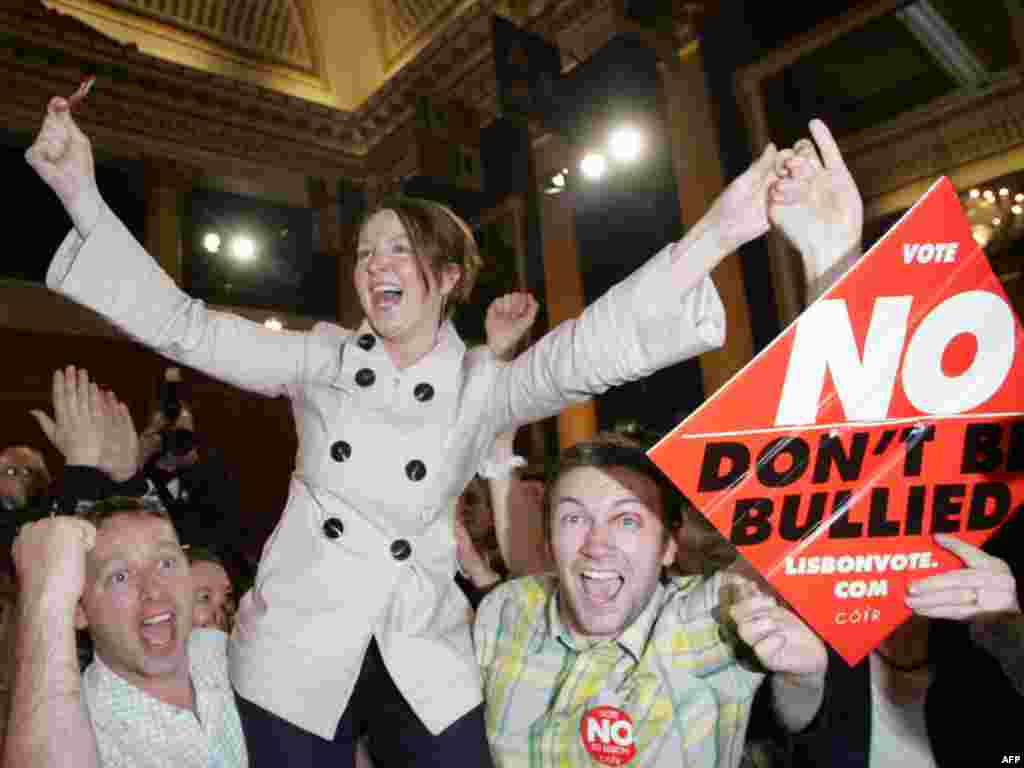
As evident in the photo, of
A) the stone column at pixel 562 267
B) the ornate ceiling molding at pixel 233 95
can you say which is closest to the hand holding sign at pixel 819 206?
the stone column at pixel 562 267

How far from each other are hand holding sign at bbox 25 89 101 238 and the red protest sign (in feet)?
3.48

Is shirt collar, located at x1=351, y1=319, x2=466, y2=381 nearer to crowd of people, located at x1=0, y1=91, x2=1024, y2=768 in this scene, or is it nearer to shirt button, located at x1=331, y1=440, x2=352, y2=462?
crowd of people, located at x1=0, y1=91, x2=1024, y2=768

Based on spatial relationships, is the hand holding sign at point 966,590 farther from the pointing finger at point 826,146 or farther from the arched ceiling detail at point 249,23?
the arched ceiling detail at point 249,23

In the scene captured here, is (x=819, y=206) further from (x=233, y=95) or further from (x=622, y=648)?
(x=233, y=95)

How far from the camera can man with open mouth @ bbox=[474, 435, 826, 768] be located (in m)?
1.42

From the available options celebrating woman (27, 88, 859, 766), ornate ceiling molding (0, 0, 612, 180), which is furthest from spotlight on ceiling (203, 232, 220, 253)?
celebrating woman (27, 88, 859, 766)

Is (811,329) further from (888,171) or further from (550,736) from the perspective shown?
(888,171)

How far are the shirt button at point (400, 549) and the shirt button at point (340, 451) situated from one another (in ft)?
0.59

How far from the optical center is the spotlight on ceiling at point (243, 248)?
8359 mm

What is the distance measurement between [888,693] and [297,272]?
841cm

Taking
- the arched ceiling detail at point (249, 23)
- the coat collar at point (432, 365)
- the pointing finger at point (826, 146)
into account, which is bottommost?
the coat collar at point (432, 365)

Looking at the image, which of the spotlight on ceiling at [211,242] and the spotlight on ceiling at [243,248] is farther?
the spotlight on ceiling at [243,248]

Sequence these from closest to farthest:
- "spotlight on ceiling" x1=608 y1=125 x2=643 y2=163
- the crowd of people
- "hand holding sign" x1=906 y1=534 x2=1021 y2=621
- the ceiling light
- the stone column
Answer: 1. "hand holding sign" x1=906 y1=534 x2=1021 y2=621
2. the crowd of people
3. the ceiling light
4. "spotlight on ceiling" x1=608 y1=125 x2=643 y2=163
5. the stone column

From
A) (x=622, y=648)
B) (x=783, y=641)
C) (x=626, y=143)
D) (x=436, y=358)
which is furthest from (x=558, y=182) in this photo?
(x=783, y=641)
